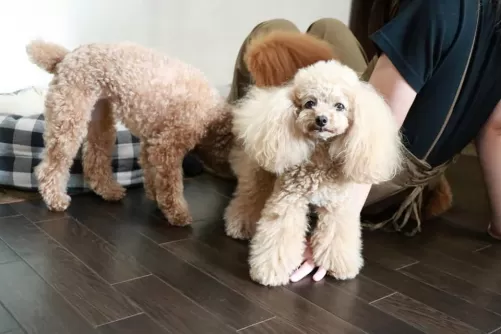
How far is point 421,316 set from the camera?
1334 millimetres

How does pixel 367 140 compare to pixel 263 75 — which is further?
pixel 263 75

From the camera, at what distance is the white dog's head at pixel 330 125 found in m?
1.28

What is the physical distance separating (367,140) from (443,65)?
16.5 inches

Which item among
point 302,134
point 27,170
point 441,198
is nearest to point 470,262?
point 441,198

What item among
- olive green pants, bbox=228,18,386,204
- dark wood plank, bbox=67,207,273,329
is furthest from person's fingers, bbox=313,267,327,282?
olive green pants, bbox=228,18,386,204

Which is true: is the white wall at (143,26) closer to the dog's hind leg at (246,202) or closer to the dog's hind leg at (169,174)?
the dog's hind leg at (169,174)

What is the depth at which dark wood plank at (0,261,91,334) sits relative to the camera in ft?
3.79

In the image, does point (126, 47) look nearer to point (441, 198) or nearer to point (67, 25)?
point (67, 25)

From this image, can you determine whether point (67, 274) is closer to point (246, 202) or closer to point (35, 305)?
point (35, 305)

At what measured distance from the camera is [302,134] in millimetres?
1328

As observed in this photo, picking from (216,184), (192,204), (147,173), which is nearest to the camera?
(147,173)

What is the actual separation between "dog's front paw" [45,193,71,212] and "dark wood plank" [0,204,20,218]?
0.34ft

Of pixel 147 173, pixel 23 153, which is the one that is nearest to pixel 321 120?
pixel 147 173

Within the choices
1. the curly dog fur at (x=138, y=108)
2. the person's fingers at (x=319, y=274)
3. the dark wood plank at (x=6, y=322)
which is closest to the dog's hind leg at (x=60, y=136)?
the curly dog fur at (x=138, y=108)
